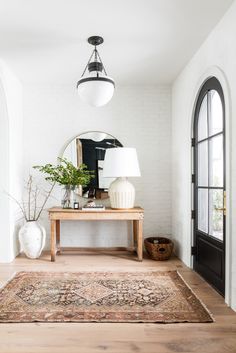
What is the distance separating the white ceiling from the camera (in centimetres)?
255

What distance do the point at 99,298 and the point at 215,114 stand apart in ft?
7.30

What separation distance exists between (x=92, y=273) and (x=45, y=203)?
5.36 ft

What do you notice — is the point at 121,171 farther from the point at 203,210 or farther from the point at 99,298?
the point at 99,298

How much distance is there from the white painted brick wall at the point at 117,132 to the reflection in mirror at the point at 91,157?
15 centimetres

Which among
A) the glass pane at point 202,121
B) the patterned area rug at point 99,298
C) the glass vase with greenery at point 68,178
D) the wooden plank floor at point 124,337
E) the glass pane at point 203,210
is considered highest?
the glass pane at point 202,121

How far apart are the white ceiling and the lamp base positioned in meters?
1.61

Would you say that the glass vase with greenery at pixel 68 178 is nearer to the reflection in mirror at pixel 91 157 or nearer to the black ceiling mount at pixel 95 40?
the reflection in mirror at pixel 91 157

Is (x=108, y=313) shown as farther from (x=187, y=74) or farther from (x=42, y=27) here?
(x=187, y=74)

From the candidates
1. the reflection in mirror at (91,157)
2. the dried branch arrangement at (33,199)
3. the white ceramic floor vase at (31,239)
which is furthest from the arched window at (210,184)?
the dried branch arrangement at (33,199)

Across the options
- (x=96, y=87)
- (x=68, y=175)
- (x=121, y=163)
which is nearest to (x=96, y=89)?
(x=96, y=87)

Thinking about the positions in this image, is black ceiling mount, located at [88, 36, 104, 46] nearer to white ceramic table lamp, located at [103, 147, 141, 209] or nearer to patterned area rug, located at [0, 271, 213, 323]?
white ceramic table lamp, located at [103, 147, 141, 209]

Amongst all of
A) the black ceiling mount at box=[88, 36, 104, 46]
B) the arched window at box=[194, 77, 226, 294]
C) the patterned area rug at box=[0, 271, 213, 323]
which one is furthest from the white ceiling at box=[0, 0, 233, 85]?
the patterned area rug at box=[0, 271, 213, 323]

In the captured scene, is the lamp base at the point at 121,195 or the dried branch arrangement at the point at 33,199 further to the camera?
the dried branch arrangement at the point at 33,199

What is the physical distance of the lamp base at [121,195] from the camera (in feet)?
13.3
